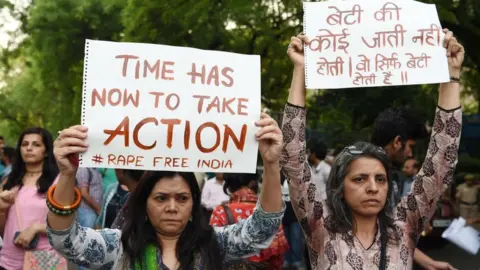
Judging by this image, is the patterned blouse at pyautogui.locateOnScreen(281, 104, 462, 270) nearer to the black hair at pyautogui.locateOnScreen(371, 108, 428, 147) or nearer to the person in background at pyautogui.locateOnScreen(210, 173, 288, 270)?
the black hair at pyautogui.locateOnScreen(371, 108, 428, 147)

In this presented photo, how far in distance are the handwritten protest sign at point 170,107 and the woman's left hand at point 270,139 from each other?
1.8 inches

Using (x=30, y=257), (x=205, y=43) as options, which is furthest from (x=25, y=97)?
(x=30, y=257)

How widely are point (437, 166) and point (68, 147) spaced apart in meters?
1.52

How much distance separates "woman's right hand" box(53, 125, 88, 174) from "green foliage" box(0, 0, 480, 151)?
250 inches

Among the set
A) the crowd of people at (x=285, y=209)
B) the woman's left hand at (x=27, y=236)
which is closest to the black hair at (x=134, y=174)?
the woman's left hand at (x=27, y=236)

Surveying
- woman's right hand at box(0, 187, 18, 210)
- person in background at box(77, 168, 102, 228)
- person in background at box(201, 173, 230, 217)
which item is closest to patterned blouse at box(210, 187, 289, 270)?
woman's right hand at box(0, 187, 18, 210)

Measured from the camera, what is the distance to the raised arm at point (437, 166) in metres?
2.91

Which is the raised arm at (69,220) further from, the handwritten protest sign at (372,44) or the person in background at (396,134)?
the person in background at (396,134)

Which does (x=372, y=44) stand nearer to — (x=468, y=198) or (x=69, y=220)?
(x=69, y=220)

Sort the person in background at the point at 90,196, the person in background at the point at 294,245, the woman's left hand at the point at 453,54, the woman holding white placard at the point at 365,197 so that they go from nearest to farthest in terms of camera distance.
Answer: the woman holding white placard at the point at 365,197 → the woman's left hand at the point at 453,54 → the person in background at the point at 90,196 → the person in background at the point at 294,245

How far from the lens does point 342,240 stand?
2.87 meters

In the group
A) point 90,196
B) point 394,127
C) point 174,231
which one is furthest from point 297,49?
point 90,196

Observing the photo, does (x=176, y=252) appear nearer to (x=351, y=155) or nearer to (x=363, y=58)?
(x=351, y=155)

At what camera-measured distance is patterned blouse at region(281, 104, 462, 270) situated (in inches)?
113
